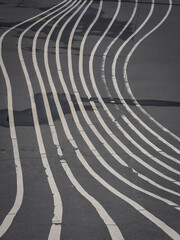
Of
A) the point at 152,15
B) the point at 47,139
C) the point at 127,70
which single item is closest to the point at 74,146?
the point at 47,139

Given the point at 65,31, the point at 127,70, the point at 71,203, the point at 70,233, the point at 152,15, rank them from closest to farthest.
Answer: the point at 70,233 < the point at 71,203 < the point at 127,70 < the point at 65,31 < the point at 152,15

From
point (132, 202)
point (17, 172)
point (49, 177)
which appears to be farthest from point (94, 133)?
point (132, 202)

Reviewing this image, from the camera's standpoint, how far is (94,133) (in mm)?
14664

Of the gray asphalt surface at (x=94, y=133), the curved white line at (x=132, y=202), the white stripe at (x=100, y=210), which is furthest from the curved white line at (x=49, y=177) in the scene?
the curved white line at (x=132, y=202)

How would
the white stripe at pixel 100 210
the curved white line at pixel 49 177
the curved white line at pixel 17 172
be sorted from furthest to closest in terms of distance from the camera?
the curved white line at pixel 17 172, the curved white line at pixel 49 177, the white stripe at pixel 100 210

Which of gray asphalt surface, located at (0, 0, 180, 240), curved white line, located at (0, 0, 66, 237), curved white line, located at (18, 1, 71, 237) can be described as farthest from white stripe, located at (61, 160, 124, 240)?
curved white line, located at (0, 0, 66, 237)

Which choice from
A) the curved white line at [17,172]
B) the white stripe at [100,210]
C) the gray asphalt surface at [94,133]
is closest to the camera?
the white stripe at [100,210]

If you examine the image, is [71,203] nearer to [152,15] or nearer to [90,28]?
[90,28]

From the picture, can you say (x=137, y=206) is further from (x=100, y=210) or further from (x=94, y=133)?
(x=94, y=133)

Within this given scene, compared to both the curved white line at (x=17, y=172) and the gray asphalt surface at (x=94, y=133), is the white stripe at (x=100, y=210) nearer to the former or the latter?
the gray asphalt surface at (x=94, y=133)

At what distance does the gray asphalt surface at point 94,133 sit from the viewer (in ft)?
33.8

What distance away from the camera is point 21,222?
10.0 meters

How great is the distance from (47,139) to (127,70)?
21.6ft

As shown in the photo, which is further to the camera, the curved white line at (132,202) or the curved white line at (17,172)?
the curved white line at (17,172)
